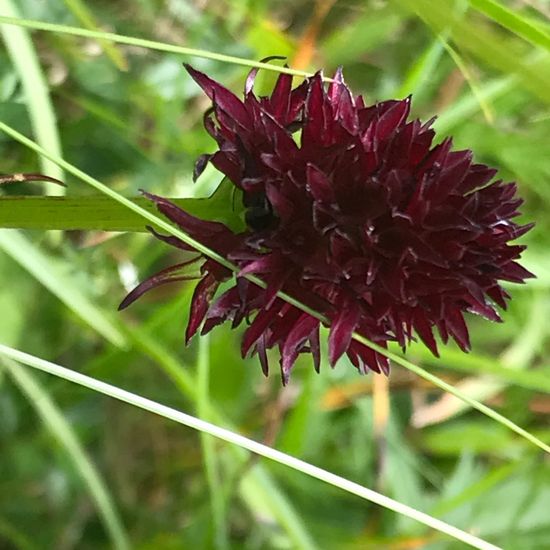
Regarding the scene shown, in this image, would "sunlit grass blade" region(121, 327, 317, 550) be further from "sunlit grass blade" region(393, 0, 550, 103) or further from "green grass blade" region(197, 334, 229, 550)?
"sunlit grass blade" region(393, 0, 550, 103)

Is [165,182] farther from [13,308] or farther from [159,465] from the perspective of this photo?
[159,465]

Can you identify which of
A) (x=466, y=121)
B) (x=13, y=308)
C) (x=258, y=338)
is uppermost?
(x=466, y=121)

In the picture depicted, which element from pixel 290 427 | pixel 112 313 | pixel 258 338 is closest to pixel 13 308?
pixel 112 313

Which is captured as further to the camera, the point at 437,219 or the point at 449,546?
the point at 449,546

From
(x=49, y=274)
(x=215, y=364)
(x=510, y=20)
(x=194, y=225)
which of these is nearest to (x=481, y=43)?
(x=510, y=20)

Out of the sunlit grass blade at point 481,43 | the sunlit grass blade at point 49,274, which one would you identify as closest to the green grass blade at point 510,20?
the sunlit grass blade at point 481,43

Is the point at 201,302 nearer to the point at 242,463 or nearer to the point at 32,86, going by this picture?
the point at 32,86

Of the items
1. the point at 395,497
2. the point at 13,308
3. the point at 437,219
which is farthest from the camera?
the point at 395,497

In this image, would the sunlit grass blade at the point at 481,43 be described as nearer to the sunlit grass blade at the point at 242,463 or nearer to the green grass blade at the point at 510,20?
the green grass blade at the point at 510,20
